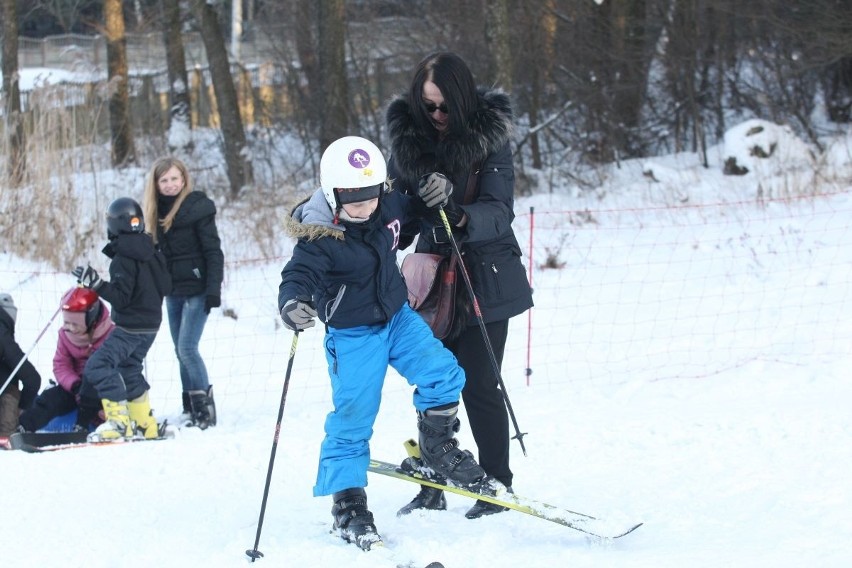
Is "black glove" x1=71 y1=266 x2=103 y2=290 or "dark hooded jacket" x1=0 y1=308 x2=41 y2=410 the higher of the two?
"black glove" x1=71 y1=266 x2=103 y2=290

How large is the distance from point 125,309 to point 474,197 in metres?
2.88

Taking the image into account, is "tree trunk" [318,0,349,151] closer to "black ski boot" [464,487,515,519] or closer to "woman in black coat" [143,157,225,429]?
"woman in black coat" [143,157,225,429]

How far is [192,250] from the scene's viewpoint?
20.9ft

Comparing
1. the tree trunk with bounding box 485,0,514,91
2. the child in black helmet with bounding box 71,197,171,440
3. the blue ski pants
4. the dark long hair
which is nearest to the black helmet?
the child in black helmet with bounding box 71,197,171,440

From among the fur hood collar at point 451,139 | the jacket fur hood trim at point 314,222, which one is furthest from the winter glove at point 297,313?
the fur hood collar at point 451,139

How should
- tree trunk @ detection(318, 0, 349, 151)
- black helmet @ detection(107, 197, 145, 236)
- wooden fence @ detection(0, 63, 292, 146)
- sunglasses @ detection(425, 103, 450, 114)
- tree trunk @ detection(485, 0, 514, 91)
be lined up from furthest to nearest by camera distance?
tree trunk @ detection(318, 0, 349, 151)
tree trunk @ detection(485, 0, 514, 91)
wooden fence @ detection(0, 63, 292, 146)
black helmet @ detection(107, 197, 145, 236)
sunglasses @ detection(425, 103, 450, 114)

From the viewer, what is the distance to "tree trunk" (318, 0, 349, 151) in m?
13.1

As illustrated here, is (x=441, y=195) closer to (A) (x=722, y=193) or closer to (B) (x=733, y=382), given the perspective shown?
(B) (x=733, y=382)

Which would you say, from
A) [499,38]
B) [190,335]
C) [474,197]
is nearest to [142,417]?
[190,335]

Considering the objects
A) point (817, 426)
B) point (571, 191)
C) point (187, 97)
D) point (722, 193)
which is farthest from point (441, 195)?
point (187, 97)

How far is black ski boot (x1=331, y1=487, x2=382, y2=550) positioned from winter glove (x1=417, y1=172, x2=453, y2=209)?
118 centimetres

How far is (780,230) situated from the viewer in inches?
381

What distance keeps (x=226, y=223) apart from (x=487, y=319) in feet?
27.4

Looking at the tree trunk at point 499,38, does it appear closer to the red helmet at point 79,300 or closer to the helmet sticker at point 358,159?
the red helmet at point 79,300
